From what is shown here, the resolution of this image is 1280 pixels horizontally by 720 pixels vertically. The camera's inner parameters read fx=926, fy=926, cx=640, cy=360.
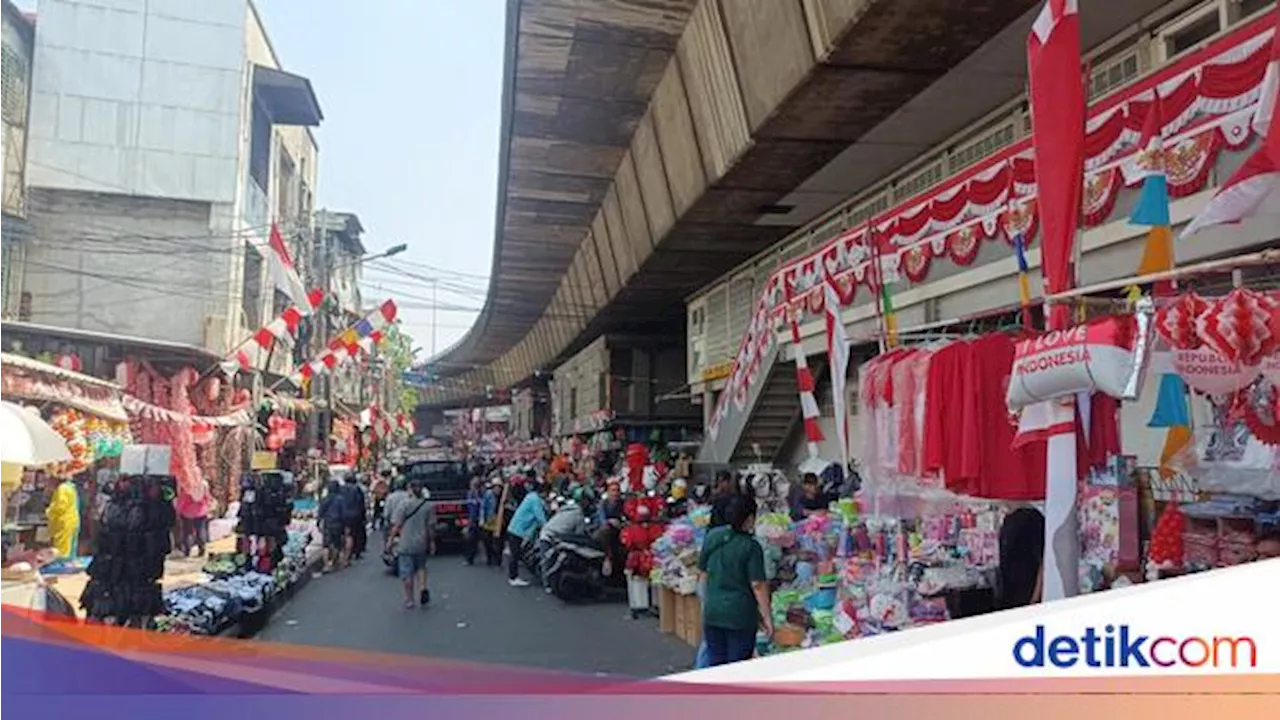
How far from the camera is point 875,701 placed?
2330 millimetres

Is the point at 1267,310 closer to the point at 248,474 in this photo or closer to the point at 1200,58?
the point at 1200,58

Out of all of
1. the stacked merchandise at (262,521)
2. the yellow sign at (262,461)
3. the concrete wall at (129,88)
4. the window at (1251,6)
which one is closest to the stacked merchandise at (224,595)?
the stacked merchandise at (262,521)

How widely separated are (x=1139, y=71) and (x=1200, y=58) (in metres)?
2.70

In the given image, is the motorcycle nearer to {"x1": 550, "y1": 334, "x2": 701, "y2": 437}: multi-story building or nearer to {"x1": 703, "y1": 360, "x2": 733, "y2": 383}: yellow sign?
{"x1": 703, "y1": 360, "x2": 733, "y2": 383}: yellow sign

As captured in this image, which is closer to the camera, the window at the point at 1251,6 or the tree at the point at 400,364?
the window at the point at 1251,6

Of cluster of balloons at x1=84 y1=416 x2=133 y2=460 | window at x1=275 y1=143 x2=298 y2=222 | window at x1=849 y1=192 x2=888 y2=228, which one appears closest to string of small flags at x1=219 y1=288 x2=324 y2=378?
cluster of balloons at x1=84 y1=416 x2=133 y2=460

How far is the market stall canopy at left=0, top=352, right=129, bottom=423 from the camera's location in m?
4.62

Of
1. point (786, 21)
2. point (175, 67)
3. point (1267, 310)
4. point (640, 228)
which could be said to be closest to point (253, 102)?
point (175, 67)

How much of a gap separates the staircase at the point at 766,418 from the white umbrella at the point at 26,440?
508 inches

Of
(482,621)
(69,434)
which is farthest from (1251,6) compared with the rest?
(482,621)

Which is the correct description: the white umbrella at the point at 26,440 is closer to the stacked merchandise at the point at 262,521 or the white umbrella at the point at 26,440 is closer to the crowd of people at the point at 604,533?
the crowd of people at the point at 604,533

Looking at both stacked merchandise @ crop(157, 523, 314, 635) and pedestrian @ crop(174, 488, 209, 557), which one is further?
pedestrian @ crop(174, 488, 209, 557)

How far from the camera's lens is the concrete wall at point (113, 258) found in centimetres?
448

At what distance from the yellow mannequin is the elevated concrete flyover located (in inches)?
267
